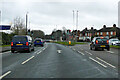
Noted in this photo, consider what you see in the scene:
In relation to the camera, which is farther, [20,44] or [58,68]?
[20,44]

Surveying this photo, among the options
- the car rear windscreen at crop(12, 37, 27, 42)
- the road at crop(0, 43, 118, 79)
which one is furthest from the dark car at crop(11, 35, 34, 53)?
the road at crop(0, 43, 118, 79)

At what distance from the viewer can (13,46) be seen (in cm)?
1631

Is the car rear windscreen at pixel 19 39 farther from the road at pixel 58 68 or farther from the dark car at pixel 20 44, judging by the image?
the road at pixel 58 68

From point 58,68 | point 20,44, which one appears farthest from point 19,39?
point 58,68

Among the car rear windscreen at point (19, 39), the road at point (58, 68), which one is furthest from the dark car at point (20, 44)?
the road at point (58, 68)

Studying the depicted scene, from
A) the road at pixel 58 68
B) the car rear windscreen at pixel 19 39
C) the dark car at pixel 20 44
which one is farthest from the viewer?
the car rear windscreen at pixel 19 39

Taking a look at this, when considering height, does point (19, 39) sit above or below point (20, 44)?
above

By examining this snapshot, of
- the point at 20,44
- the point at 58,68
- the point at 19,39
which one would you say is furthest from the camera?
the point at 19,39

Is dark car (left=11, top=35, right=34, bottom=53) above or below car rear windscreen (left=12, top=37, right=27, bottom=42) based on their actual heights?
below

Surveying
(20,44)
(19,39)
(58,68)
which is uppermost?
(19,39)

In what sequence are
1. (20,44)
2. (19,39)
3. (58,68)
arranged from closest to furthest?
(58,68) < (20,44) < (19,39)

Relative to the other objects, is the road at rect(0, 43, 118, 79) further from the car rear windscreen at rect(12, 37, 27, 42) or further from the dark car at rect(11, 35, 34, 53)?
the car rear windscreen at rect(12, 37, 27, 42)

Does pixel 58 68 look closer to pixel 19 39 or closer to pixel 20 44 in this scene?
pixel 20 44

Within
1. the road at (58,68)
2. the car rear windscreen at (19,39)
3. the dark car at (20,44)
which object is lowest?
the road at (58,68)
